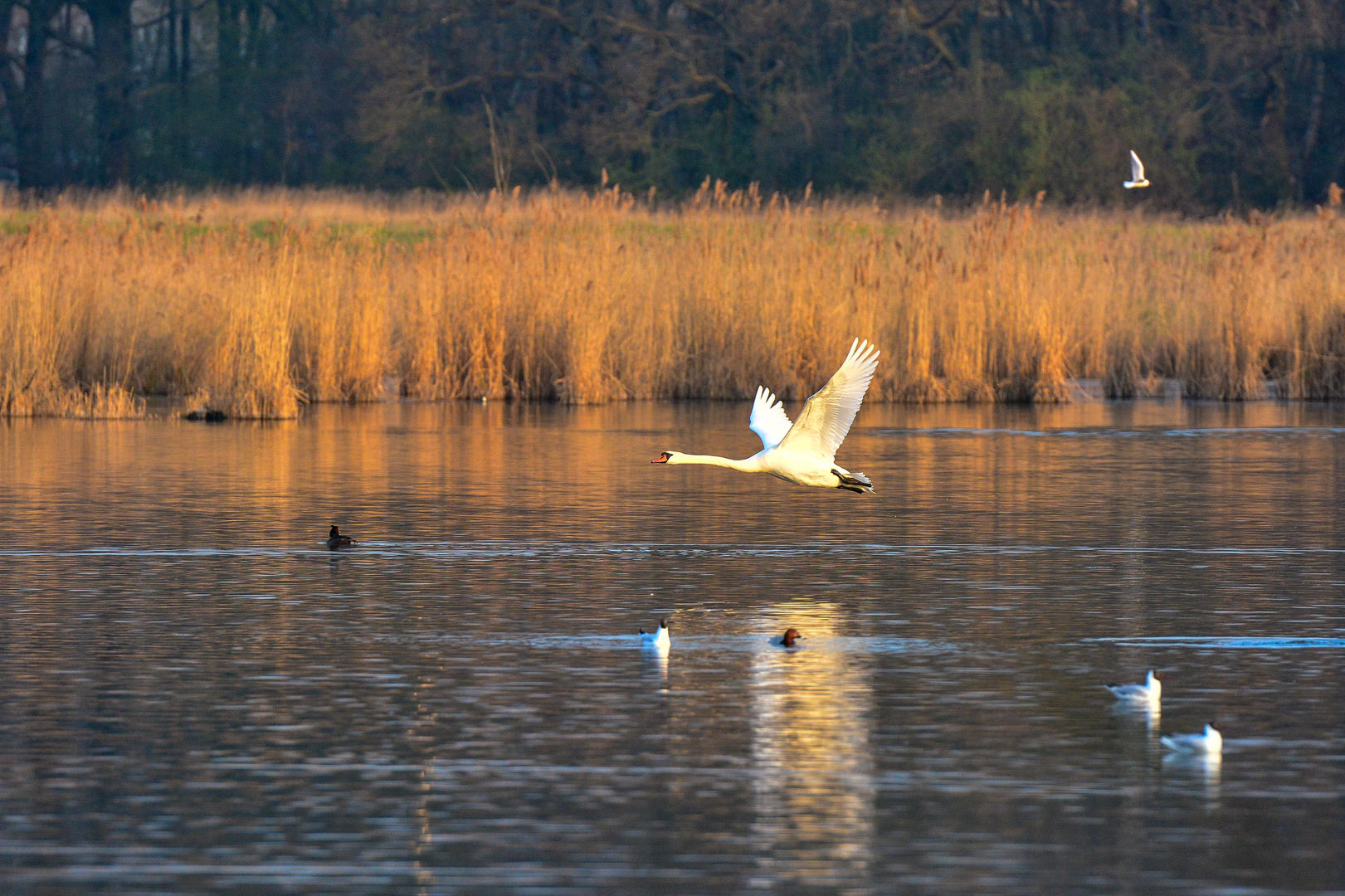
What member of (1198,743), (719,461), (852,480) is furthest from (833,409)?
(1198,743)

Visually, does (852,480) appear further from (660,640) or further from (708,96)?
(708,96)

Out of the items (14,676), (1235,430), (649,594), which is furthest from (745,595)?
(1235,430)

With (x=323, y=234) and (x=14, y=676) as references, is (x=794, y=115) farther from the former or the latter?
(x=14, y=676)

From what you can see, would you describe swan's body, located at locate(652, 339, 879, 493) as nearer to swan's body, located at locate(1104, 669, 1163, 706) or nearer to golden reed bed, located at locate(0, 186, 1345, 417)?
swan's body, located at locate(1104, 669, 1163, 706)

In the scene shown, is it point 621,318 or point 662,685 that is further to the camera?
point 621,318

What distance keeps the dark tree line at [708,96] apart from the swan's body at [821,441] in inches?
1417

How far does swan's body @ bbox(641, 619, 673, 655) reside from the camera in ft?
25.8

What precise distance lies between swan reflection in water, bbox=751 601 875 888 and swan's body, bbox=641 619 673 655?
1.05 ft

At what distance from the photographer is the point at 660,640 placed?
7879 millimetres

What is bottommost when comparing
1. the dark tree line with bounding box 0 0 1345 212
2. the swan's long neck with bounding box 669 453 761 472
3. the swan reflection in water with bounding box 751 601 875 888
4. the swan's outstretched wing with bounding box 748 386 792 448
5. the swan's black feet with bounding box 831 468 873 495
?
the swan reflection in water with bounding box 751 601 875 888

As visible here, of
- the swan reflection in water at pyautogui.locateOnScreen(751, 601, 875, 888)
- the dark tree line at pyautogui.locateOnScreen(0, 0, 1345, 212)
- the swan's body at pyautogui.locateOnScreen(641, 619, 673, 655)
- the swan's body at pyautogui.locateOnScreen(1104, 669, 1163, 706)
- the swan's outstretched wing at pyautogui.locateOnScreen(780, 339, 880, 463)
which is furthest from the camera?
the dark tree line at pyautogui.locateOnScreen(0, 0, 1345, 212)

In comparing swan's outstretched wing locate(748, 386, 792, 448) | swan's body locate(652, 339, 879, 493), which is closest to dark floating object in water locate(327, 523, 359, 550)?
swan's body locate(652, 339, 879, 493)

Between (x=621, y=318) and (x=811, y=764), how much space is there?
15587 mm

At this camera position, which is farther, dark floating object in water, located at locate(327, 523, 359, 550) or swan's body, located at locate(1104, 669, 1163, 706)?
dark floating object in water, located at locate(327, 523, 359, 550)
